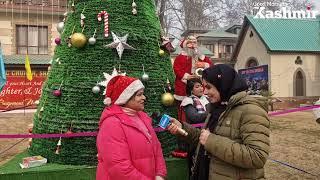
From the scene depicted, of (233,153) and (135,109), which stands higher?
(135,109)

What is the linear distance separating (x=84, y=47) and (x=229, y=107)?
2.02 meters

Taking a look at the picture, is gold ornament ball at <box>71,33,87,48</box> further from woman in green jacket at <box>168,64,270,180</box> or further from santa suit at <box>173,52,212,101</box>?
woman in green jacket at <box>168,64,270,180</box>

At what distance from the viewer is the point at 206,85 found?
2703 millimetres

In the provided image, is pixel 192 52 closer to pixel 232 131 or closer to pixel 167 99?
pixel 167 99

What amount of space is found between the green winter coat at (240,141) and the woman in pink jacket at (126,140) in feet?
1.35

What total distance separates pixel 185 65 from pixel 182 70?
3.8 inches

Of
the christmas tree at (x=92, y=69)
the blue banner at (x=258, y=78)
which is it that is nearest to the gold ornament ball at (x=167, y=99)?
the christmas tree at (x=92, y=69)

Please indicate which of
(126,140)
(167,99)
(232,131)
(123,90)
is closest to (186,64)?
(167,99)

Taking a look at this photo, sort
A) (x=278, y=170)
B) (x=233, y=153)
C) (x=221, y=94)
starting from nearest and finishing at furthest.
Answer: (x=233, y=153) → (x=221, y=94) → (x=278, y=170)

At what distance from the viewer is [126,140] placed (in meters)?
2.54

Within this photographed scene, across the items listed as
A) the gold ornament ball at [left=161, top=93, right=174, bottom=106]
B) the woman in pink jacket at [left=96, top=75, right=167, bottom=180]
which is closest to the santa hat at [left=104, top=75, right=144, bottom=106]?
the woman in pink jacket at [left=96, top=75, right=167, bottom=180]

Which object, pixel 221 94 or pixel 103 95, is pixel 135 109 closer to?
pixel 221 94

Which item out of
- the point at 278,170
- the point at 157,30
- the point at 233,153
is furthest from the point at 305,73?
the point at 233,153

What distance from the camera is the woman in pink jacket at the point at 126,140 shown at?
2475 millimetres
